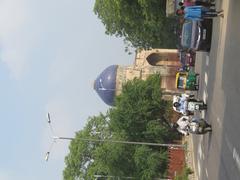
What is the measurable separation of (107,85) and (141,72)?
17.1 feet

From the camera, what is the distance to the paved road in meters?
21.4

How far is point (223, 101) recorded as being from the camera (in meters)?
24.8

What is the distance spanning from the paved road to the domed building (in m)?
29.2

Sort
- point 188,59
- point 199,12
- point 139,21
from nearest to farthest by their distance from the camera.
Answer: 1. point 199,12
2. point 188,59
3. point 139,21

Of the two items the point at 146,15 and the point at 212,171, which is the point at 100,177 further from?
the point at 212,171

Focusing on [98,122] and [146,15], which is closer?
[146,15]

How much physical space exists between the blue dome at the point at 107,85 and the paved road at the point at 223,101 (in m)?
34.2

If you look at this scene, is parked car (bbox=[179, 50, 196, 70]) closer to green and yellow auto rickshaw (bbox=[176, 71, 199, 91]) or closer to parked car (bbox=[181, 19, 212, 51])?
green and yellow auto rickshaw (bbox=[176, 71, 199, 91])

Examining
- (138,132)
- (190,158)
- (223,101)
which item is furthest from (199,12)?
(138,132)

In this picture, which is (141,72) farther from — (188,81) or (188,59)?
(188,81)

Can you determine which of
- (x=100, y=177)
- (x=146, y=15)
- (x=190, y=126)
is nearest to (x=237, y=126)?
(x=190, y=126)

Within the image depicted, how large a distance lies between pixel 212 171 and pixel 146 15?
2986cm

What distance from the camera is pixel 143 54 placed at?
66750mm

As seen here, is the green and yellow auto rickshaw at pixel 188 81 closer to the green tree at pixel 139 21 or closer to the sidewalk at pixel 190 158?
the sidewalk at pixel 190 158
